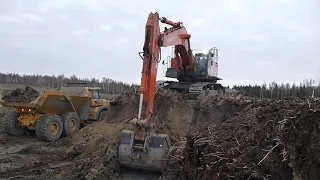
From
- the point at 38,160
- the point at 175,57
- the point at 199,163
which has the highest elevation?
the point at 175,57

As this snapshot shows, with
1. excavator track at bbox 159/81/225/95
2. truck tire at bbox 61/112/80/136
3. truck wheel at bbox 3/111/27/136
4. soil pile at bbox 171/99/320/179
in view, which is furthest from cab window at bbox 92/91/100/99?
soil pile at bbox 171/99/320/179

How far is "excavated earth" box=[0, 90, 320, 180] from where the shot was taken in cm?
411

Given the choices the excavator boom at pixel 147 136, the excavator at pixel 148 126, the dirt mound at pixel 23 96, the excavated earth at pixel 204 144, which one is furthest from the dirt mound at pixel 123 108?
the excavator boom at pixel 147 136

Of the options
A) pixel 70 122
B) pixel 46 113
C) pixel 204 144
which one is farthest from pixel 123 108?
pixel 204 144

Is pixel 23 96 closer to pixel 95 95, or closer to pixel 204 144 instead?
pixel 95 95

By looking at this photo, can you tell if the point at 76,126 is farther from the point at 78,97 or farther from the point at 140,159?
the point at 140,159

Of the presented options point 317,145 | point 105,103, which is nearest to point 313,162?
point 317,145

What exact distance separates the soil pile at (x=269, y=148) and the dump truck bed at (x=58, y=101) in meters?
7.92

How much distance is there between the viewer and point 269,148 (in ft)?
14.1

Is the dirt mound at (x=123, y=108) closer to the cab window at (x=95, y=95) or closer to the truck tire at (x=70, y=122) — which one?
the truck tire at (x=70, y=122)

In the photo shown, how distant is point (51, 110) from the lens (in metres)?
12.7

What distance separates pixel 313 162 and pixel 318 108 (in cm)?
73

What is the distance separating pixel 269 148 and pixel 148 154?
11.0 feet

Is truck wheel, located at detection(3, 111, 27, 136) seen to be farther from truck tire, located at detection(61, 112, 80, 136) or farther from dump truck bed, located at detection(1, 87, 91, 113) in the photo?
truck tire, located at detection(61, 112, 80, 136)
